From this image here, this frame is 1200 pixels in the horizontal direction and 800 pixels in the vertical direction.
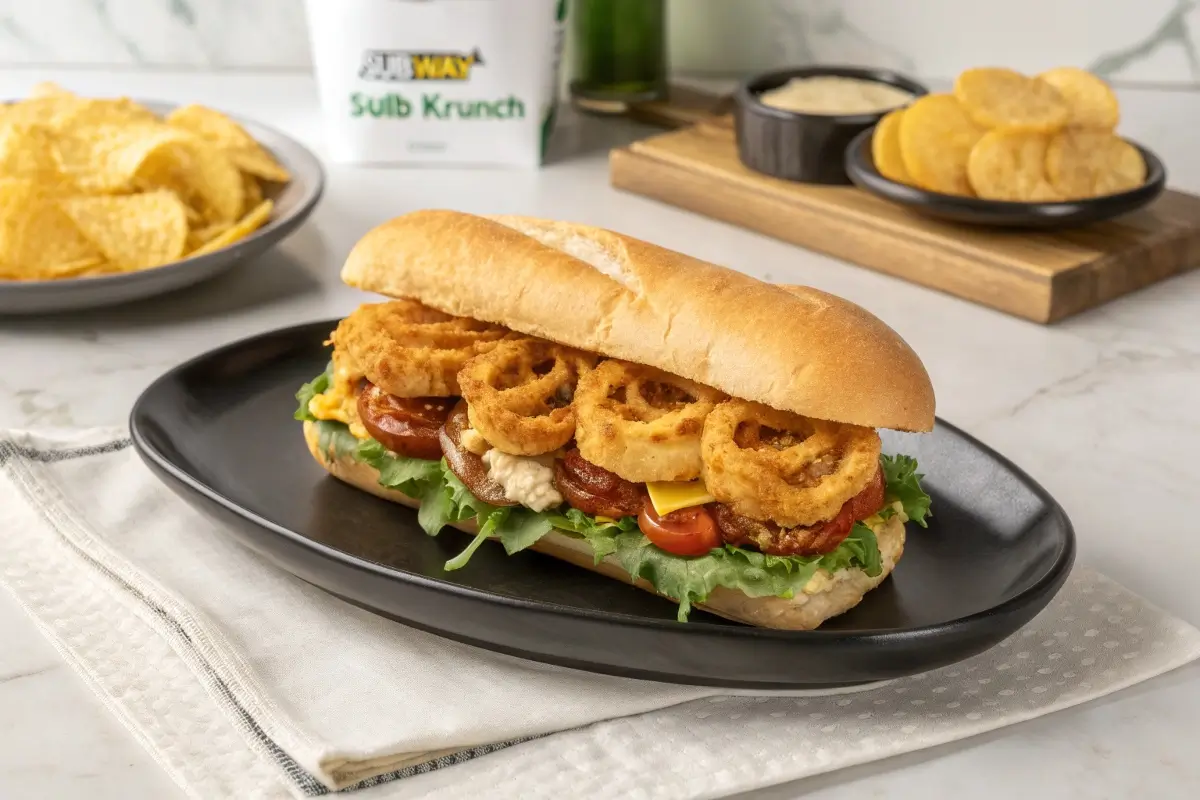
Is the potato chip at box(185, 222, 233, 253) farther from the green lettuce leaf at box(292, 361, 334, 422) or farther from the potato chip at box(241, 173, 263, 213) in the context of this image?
the green lettuce leaf at box(292, 361, 334, 422)

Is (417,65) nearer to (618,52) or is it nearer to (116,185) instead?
(618,52)

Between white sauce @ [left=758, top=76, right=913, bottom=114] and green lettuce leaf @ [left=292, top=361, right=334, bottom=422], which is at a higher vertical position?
white sauce @ [left=758, top=76, right=913, bottom=114]

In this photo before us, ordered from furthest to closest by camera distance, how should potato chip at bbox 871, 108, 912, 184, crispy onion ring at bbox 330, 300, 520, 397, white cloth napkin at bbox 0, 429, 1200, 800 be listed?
potato chip at bbox 871, 108, 912, 184 → crispy onion ring at bbox 330, 300, 520, 397 → white cloth napkin at bbox 0, 429, 1200, 800

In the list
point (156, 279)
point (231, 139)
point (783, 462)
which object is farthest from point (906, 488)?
point (231, 139)

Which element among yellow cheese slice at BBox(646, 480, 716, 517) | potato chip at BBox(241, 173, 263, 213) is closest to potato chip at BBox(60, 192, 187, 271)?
potato chip at BBox(241, 173, 263, 213)

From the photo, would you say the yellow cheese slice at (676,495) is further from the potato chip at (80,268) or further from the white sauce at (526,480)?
the potato chip at (80,268)

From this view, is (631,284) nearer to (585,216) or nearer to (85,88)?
(585,216)

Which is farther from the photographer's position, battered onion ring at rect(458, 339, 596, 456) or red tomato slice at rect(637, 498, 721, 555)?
battered onion ring at rect(458, 339, 596, 456)
